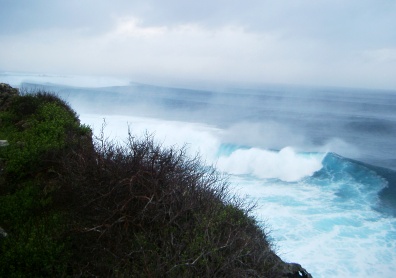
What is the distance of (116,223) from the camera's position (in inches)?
269

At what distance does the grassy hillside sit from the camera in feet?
19.5

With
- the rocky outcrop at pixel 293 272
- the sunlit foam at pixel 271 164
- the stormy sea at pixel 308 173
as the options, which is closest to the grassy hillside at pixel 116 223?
the rocky outcrop at pixel 293 272

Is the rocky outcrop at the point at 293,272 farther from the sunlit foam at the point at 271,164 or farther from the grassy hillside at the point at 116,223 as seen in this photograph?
the sunlit foam at the point at 271,164

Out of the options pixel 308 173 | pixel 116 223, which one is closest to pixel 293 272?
pixel 116 223

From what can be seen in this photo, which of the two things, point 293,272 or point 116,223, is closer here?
point 116,223

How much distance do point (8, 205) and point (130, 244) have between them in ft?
9.53

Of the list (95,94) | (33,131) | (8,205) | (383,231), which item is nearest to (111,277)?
(8,205)

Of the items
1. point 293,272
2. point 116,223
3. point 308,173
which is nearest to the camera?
point 116,223

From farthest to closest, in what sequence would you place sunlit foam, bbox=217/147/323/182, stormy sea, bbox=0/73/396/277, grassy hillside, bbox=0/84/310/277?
1. sunlit foam, bbox=217/147/323/182
2. stormy sea, bbox=0/73/396/277
3. grassy hillside, bbox=0/84/310/277

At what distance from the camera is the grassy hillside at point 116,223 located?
595 centimetres

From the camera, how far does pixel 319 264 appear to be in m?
13.8

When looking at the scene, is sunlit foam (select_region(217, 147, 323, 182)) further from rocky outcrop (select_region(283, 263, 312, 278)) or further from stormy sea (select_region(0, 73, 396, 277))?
rocky outcrop (select_region(283, 263, 312, 278))

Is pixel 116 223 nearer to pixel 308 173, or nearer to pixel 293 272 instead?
pixel 293 272

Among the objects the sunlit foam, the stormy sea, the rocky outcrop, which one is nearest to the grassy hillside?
the rocky outcrop
